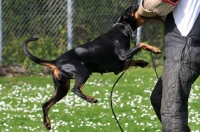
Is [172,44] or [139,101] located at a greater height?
[172,44]

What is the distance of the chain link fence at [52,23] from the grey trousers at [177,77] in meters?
7.89

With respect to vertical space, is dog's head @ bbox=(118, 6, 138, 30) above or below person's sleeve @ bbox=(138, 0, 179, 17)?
below

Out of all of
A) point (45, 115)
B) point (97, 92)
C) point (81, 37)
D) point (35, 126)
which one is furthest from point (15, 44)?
point (45, 115)

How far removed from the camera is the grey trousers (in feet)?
15.6

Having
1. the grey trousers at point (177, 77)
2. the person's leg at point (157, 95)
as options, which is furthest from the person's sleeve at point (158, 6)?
the person's leg at point (157, 95)

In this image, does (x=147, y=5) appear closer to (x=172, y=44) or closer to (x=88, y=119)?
(x=172, y=44)

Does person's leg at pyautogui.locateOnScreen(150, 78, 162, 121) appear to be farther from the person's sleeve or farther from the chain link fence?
the chain link fence

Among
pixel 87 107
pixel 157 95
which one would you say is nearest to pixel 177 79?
pixel 157 95

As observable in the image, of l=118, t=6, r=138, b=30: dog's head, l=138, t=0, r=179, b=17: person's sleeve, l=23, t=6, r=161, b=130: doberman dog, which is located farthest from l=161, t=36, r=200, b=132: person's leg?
l=118, t=6, r=138, b=30: dog's head

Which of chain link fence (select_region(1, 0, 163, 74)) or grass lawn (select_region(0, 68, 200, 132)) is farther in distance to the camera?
chain link fence (select_region(1, 0, 163, 74))

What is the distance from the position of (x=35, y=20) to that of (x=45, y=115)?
24.1 ft

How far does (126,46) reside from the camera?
5.96m

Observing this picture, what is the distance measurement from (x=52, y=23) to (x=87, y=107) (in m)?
4.69

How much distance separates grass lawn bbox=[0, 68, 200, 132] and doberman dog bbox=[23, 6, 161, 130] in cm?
168
